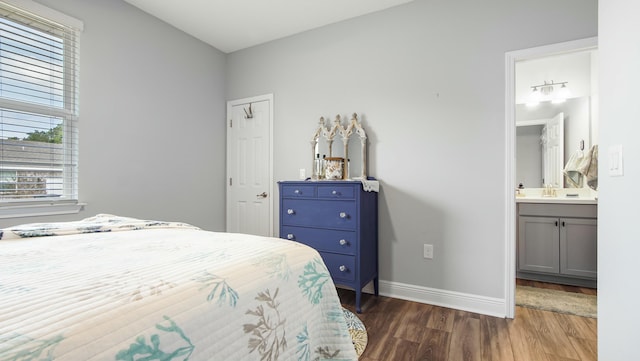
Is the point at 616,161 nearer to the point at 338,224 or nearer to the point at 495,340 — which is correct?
the point at 495,340

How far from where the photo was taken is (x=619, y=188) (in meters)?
1.10

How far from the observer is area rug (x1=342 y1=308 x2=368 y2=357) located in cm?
192

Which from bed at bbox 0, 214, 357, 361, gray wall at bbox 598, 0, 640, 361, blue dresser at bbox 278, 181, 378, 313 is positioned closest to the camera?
bed at bbox 0, 214, 357, 361

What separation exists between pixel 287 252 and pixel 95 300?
58 centimetres

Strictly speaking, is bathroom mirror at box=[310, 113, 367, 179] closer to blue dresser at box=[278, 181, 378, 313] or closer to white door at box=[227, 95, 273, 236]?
blue dresser at box=[278, 181, 378, 313]

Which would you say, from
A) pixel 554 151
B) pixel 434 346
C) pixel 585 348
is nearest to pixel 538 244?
pixel 554 151

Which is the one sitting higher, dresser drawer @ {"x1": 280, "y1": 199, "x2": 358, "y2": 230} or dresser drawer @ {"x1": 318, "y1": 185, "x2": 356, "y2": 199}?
dresser drawer @ {"x1": 318, "y1": 185, "x2": 356, "y2": 199}

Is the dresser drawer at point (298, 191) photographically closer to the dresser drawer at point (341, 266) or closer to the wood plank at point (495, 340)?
the dresser drawer at point (341, 266)

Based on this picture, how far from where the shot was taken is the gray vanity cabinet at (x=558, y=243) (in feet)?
9.97

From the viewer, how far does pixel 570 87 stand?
11.4 feet

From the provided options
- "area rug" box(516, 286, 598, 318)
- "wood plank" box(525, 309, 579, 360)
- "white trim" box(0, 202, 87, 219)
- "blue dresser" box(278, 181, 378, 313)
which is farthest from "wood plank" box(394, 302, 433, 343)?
"white trim" box(0, 202, 87, 219)

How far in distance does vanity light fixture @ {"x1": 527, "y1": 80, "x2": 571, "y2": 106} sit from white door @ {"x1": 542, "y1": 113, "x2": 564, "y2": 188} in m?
0.19

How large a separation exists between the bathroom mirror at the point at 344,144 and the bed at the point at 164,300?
1.80 meters

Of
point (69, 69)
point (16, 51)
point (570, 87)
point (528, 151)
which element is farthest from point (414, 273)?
point (16, 51)
